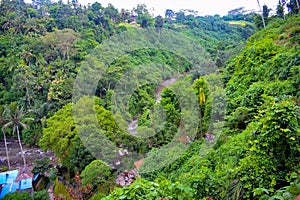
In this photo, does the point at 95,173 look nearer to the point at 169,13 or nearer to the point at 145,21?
the point at 145,21

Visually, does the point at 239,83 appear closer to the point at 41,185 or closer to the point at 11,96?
the point at 41,185

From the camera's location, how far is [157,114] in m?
11.1

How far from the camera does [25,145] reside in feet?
57.3

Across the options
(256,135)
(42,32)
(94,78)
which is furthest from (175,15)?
(256,135)

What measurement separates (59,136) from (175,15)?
3901 centimetres

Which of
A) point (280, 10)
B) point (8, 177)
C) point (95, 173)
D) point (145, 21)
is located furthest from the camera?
point (145, 21)

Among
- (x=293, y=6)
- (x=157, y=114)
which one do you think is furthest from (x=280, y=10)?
(x=157, y=114)

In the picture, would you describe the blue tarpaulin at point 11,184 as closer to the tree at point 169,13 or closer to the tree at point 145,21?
the tree at point 145,21

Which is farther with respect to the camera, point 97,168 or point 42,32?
point 42,32

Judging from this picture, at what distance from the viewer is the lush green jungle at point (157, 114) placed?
343 cm

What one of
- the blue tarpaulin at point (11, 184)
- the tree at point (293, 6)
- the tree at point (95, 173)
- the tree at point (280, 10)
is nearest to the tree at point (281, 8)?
the tree at point (280, 10)

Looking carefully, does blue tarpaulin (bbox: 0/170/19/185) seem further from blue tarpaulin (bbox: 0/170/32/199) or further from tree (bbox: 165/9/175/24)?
tree (bbox: 165/9/175/24)

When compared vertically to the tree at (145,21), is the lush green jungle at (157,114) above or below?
below

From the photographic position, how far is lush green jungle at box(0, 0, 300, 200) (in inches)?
135
